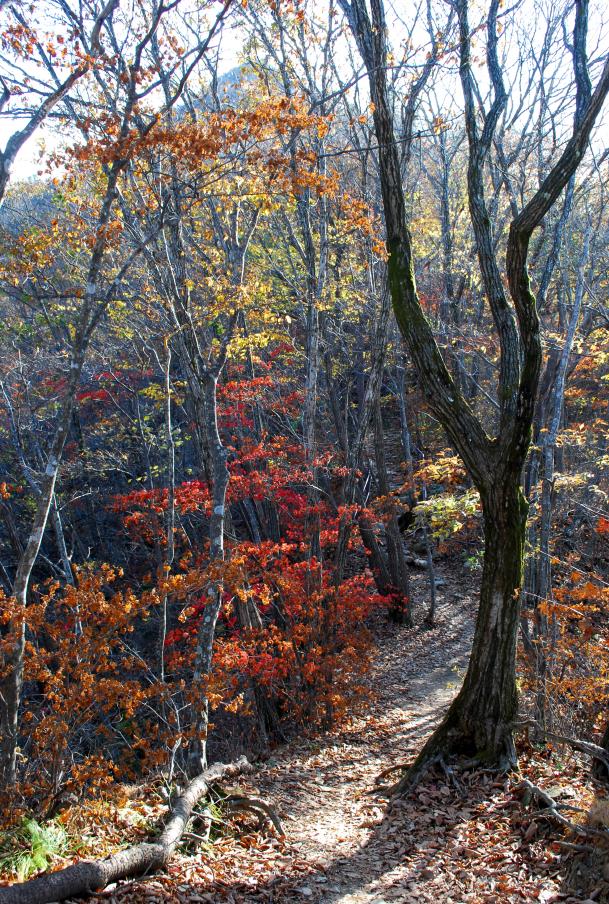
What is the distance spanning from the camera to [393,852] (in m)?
4.52

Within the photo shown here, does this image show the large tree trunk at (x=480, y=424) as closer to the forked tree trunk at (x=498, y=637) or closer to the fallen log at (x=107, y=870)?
the forked tree trunk at (x=498, y=637)

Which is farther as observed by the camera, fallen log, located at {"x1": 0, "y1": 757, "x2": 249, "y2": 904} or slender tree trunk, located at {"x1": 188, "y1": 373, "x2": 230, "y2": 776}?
slender tree trunk, located at {"x1": 188, "y1": 373, "x2": 230, "y2": 776}

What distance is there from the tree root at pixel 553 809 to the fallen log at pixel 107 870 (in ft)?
7.96

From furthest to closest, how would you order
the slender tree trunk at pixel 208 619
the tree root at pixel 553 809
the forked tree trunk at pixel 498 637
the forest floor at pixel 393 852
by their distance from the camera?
the slender tree trunk at pixel 208 619 < the forked tree trunk at pixel 498 637 < the forest floor at pixel 393 852 < the tree root at pixel 553 809

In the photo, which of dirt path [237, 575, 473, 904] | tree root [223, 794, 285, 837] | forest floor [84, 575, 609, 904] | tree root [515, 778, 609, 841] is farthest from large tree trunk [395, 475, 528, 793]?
tree root [223, 794, 285, 837]

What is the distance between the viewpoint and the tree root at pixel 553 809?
338 centimetres

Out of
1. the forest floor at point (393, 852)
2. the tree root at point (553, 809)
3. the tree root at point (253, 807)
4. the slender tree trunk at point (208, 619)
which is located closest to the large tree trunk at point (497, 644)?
the forest floor at point (393, 852)

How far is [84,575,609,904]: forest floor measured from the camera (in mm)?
3623

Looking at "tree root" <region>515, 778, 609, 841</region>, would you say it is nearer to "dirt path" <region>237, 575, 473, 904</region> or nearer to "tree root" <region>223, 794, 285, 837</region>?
"dirt path" <region>237, 575, 473, 904</region>

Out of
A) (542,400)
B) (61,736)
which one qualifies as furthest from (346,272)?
(61,736)

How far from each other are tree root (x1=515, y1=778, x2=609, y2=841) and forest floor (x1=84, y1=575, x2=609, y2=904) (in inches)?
3.3

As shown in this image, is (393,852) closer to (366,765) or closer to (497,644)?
(497,644)

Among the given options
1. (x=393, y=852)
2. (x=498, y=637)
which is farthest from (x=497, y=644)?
(x=393, y=852)

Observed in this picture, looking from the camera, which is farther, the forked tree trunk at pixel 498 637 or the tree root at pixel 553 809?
the forked tree trunk at pixel 498 637
